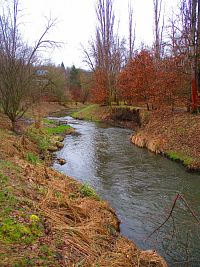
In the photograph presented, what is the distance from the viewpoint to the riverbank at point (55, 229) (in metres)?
3.82

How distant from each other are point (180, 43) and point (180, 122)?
513 centimetres

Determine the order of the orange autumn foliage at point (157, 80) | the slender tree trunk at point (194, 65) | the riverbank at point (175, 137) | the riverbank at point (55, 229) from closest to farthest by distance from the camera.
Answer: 1. the riverbank at point (55, 229)
2. the riverbank at point (175, 137)
3. the slender tree trunk at point (194, 65)
4. the orange autumn foliage at point (157, 80)

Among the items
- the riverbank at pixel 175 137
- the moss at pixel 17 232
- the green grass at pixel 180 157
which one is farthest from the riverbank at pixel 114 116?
the moss at pixel 17 232

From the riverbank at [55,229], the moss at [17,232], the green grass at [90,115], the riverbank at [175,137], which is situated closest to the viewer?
the riverbank at [55,229]

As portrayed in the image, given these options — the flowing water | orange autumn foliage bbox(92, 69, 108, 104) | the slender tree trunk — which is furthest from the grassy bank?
the slender tree trunk

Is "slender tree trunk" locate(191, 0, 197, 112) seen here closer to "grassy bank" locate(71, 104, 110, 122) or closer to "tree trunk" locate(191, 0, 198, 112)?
"tree trunk" locate(191, 0, 198, 112)

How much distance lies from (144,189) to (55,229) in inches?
215

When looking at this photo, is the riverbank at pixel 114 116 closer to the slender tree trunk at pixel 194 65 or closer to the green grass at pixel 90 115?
the green grass at pixel 90 115

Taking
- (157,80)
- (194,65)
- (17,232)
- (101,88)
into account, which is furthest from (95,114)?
(17,232)

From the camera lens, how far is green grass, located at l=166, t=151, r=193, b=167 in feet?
40.3

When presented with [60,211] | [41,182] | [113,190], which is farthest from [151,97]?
[60,211]

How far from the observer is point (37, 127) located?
19422mm

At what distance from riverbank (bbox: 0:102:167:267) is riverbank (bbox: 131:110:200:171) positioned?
684 centimetres

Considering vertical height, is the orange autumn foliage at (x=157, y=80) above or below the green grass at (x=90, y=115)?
above
